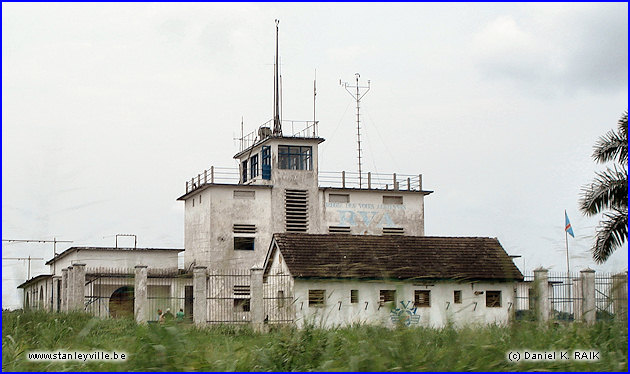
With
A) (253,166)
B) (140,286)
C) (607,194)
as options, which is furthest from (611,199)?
(253,166)

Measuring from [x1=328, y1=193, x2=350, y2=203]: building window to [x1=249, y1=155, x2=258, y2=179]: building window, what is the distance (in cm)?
430

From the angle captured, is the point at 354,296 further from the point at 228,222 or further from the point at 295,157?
the point at 295,157

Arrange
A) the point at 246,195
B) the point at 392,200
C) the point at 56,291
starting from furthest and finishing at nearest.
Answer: the point at 392,200 < the point at 246,195 < the point at 56,291

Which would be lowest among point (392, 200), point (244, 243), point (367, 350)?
point (367, 350)

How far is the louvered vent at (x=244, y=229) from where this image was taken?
47688 millimetres

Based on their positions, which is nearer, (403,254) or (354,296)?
(354,296)

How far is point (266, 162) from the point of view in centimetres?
4925

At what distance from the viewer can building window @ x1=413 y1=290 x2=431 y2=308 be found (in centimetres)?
2966

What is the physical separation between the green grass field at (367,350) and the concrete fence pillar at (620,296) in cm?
12

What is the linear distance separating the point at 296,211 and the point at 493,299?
63.1 ft

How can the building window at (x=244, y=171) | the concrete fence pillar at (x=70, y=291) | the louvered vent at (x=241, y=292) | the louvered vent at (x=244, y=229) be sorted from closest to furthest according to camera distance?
the concrete fence pillar at (x=70, y=291) < the louvered vent at (x=241, y=292) < the louvered vent at (x=244, y=229) < the building window at (x=244, y=171)

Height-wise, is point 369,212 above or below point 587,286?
above

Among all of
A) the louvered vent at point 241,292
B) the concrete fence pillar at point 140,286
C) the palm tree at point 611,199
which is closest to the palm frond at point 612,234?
the palm tree at point 611,199

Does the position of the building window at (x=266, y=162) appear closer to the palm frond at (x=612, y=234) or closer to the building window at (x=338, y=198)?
the building window at (x=338, y=198)
